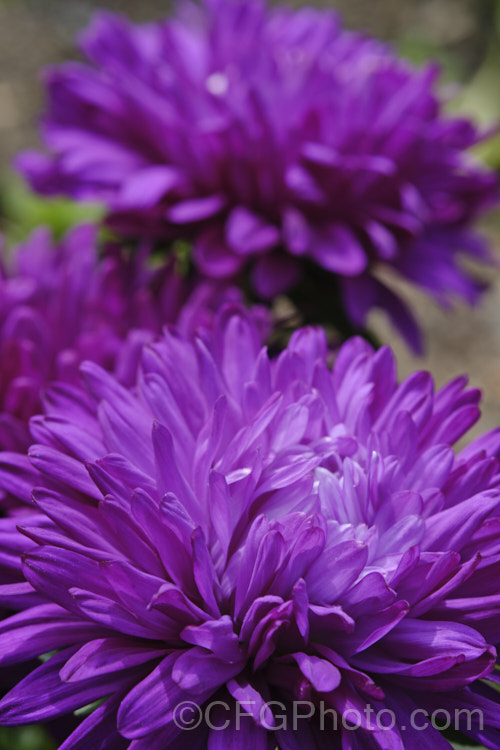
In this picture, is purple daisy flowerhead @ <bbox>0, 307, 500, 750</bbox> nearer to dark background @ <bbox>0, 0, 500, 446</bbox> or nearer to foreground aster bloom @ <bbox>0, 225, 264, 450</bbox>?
foreground aster bloom @ <bbox>0, 225, 264, 450</bbox>

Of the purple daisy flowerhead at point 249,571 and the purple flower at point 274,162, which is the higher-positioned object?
the purple flower at point 274,162

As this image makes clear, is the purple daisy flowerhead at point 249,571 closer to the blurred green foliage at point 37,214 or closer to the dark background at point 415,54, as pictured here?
the blurred green foliage at point 37,214

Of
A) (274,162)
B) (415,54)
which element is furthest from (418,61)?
(274,162)

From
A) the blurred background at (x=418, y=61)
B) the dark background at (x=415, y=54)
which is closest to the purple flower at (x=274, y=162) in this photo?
the blurred background at (x=418, y=61)

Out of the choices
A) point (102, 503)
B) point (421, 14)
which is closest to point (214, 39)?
point (102, 503)

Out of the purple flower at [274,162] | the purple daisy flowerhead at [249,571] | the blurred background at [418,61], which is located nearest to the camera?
the purple daisy flowerhead at [249,571]

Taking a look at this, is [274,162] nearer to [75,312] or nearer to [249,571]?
[75,312]

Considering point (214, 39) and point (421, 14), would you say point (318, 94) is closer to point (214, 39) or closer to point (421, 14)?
point (214, 39)
